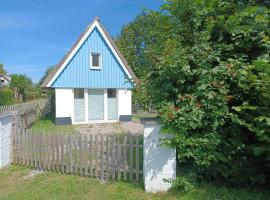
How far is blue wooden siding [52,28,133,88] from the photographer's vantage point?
1633cm

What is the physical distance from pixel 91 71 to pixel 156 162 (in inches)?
505

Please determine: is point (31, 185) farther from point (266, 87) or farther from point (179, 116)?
point (266, 87)

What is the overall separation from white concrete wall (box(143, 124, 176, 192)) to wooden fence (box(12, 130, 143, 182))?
0.49 meters

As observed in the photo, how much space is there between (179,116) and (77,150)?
302 cm

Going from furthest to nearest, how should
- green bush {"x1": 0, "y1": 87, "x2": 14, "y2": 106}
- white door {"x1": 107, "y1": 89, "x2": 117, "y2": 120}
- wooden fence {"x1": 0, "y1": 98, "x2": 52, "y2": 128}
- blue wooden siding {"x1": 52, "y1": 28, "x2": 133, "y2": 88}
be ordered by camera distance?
1. green bush {"x1": 0, "y1": 87, "x2": 14, "y2": 106}
2. white door {"x1": 107, "y1": 89, "x2": 117, "y2": 120}
3. wooden fence {"x1": 0, "y1": 98, "x2": 52, "y2": 128}
4. blue wooden siding {"x1": 52, "y1": 28, "x2": 133, "y2": 88}

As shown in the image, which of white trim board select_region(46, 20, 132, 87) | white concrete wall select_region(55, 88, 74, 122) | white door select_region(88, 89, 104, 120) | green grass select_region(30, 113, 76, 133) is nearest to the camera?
green grass select_region(30, 113, 76, 133)

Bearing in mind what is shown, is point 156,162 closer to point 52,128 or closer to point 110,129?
point 110,129

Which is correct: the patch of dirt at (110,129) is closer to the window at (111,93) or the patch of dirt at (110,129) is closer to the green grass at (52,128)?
the green grass at (52,128)

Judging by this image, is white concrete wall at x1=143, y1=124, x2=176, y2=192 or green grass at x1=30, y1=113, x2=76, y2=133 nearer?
white concrete wall at x1=143, y1=124, x2=176, y2=192

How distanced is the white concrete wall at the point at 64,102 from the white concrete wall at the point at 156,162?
39.9 feet

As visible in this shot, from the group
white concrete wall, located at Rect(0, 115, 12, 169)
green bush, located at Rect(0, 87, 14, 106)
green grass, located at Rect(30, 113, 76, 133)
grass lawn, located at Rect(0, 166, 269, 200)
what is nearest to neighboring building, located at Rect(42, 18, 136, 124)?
green grass, located at Rect(30, 113, 76, 133)

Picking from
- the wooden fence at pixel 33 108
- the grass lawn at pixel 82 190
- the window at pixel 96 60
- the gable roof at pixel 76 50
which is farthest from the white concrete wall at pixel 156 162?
the window at pixel 96 60

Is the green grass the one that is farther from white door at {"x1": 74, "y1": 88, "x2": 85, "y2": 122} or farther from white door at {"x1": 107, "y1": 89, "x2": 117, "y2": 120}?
white door at {"x1": 107, "y1": 89, "x2": 117, "y2": 120}

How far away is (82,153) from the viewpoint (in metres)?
6.19
